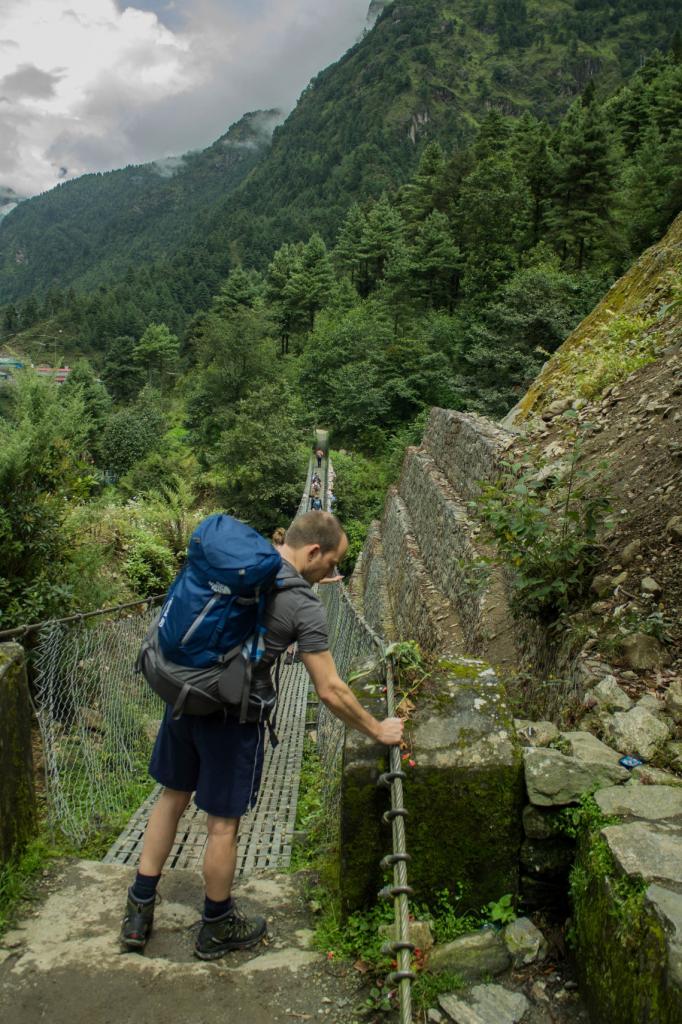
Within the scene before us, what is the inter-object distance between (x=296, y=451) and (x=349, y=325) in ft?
36.8

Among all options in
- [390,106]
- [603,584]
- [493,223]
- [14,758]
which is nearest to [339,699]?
[14,758]

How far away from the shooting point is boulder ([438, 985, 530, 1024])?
1950 mm

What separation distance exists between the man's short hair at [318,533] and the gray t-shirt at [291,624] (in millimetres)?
199

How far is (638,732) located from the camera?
294 centimetres

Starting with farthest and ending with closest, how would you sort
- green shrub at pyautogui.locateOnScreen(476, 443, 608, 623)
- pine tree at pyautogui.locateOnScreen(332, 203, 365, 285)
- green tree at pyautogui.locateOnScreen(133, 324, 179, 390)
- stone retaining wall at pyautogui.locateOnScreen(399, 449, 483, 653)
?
green tree at pyautogui.locateOnScreen(133, 324, 179, 390) < pine tree at pyautogui.locateOnScreen(332, 203, 365, 285) < stone retaining wall at pyautogui.locateOnScreen(399, 449, 483, 653) < green shrub at pyautogui.locateOnScreen(476, 443, 608, 623)

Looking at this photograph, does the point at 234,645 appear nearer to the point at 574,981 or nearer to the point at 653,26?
the point at 574,981

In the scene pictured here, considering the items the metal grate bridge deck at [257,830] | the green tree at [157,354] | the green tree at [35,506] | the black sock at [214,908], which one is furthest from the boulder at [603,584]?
the green tree at [157,354]

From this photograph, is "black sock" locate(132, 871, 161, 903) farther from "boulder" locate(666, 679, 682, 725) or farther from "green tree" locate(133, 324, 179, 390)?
"green tree" locate(133, 324, 179, 390)

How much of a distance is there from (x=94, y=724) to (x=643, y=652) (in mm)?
3695

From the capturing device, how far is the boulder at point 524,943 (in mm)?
2135

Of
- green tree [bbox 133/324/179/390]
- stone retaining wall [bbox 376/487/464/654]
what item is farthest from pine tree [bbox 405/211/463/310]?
green tree [bbox 133/324/179/390]

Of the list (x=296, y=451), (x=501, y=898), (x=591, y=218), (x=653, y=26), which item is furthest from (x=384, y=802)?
(x=653, y=26)

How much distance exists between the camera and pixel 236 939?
2.35 meters

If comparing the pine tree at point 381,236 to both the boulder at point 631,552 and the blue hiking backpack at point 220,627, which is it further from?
the blue hiking backpack at point 220,627
